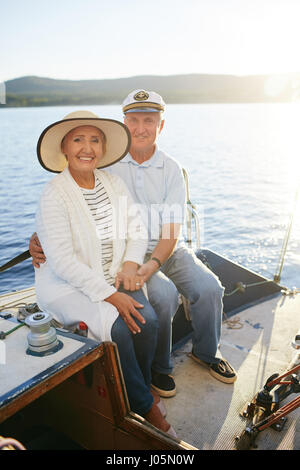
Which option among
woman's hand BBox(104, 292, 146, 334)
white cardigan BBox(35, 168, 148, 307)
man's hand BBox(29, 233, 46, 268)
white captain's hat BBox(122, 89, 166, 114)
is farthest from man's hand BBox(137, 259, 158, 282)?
white captain's hat BBox(122, 89, 166, 114)

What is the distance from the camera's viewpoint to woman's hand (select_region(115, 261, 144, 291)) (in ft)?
7.55

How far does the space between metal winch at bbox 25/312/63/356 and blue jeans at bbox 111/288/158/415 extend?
1.19ft

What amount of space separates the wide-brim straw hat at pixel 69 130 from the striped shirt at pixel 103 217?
249 mm

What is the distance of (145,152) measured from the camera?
2.87 meters

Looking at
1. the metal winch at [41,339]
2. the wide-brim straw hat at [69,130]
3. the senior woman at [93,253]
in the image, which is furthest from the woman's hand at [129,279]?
the wide-brim straw hat at [69,130]

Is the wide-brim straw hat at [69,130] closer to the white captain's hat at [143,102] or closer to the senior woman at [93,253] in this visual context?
the senior woman at [93,253]

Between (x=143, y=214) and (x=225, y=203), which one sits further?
(x=225, y=203)

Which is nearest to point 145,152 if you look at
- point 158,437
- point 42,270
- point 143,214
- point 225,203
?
point 143,214

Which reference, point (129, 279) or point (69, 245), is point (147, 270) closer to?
point (129, 279)

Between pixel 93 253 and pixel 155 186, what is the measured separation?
0.84 m

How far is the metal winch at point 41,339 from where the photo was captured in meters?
1.71

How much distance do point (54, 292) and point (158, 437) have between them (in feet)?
3.19

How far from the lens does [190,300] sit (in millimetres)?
2686

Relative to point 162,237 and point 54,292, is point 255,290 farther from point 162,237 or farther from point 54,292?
point 54,292
